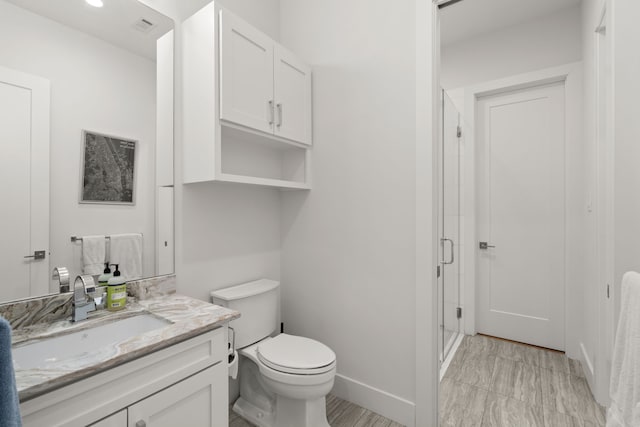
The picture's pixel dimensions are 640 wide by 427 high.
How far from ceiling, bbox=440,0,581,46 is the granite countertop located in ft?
8.44

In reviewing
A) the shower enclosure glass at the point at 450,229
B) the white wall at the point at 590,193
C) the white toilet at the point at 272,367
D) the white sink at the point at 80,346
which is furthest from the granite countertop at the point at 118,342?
the white wall at the point at 590,193

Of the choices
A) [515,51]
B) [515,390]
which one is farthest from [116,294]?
[515,51]

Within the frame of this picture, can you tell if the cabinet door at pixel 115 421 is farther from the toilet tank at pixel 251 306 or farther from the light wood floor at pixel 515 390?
the light wood floor at pixel 515 390

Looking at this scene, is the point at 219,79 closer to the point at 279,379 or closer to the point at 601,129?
the point at 279,379

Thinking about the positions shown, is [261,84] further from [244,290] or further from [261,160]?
[244,290]

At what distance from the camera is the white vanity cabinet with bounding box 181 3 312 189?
4.83ft

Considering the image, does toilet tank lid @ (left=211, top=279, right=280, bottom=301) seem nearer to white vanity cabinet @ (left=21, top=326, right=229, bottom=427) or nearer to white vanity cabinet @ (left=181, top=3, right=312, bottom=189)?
white vanity cabinet @ (left=21, top=326, right=229, bottom=427)

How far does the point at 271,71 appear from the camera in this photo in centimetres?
174

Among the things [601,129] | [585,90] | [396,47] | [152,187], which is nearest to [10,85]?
[152,187]

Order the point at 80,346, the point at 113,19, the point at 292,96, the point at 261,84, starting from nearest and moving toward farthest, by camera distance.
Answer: the point at 80,346, the point at 113,19, the point at 261,84, the point at 292,96

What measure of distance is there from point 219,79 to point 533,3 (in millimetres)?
2550

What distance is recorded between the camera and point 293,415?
1.57m

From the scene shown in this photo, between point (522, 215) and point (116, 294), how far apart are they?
121 inches

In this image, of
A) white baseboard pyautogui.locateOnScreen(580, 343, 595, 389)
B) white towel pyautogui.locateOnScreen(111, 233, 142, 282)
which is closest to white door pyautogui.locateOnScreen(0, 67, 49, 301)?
white towel pyautogui.locateOnScreen(111, 233, 142, 282)
